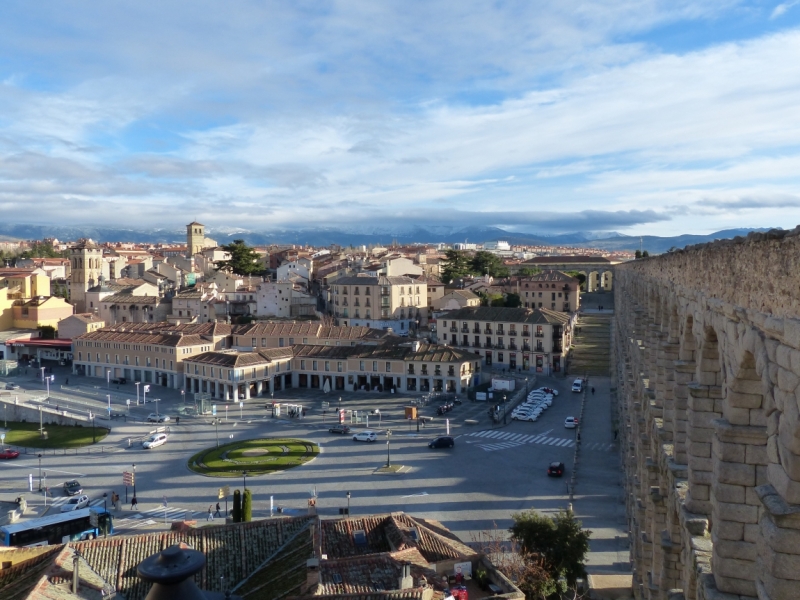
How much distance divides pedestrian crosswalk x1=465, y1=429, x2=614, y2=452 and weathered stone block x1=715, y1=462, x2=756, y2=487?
32.9 m

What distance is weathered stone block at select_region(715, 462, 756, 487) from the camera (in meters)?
7.53

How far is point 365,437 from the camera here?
4300 centimetres

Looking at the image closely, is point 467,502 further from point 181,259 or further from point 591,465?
point 181,259

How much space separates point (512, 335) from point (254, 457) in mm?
32187

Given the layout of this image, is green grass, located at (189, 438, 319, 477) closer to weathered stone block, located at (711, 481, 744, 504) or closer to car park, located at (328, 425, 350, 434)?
car park, located at (328, 425, 350, 434)

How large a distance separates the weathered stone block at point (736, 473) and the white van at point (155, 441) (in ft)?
137

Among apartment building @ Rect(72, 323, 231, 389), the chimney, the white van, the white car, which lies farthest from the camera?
apartment building @ Rect(72, 323, 231, 389)

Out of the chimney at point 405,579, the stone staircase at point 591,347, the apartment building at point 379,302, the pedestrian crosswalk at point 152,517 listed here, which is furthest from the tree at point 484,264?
the chimney at point 405,579

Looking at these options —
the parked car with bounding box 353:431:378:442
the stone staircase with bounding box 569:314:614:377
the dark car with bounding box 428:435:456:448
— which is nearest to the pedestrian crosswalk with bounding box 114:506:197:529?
the parked car with bounding box 353:431:378:442

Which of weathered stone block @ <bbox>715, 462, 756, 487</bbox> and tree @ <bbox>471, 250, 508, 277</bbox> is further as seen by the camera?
tree @ <bbox>471, 250, 508, 277</bbox>

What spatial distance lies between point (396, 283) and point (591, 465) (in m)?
44.5

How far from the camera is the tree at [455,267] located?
3829 inches

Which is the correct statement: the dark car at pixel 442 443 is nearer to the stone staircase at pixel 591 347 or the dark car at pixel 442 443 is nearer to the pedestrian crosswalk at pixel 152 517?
the pedestrian crosswalk at pixel 152 517

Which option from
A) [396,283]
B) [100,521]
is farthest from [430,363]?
[100,521]
